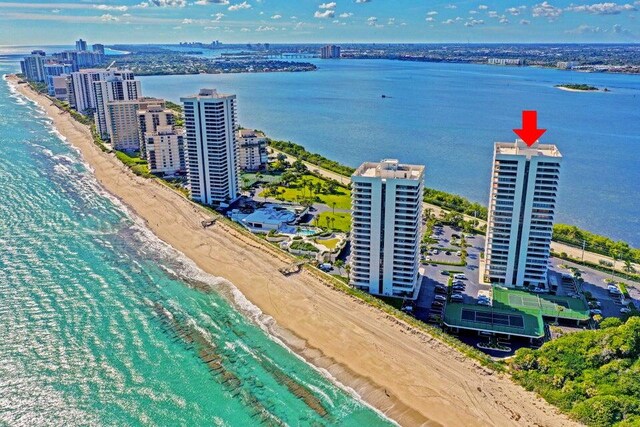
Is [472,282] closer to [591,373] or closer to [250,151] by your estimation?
[591,373]

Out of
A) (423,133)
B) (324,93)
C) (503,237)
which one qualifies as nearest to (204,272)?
(503,237)

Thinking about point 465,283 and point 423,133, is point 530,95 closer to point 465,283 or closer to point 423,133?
point 423,133

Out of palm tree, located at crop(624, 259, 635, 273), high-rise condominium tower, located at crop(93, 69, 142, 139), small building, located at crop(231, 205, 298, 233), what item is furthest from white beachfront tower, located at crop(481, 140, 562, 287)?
high-rise condominium tower, located at crop(93, 69, 142, 139)

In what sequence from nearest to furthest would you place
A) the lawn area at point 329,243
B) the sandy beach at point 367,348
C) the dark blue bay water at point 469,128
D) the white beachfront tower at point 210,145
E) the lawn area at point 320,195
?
the sandy beach at point 367,348
the lawn area at point 329,243
the white beachfront tower at point 210,145
the lawn area at point 320,195
the dark blue bay water at point 469,128

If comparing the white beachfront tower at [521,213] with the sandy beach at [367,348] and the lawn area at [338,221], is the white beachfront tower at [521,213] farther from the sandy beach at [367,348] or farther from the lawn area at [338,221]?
the lawn area at [338,221]

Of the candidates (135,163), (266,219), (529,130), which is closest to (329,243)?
(266,219)

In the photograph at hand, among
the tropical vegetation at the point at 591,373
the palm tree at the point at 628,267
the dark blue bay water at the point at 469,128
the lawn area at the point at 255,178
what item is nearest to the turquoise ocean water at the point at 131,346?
the tropical vegetation at the point at 591,373

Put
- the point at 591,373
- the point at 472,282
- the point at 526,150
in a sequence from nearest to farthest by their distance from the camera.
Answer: the point at 591,373 → the point at 526,150 → the point at 472,282
